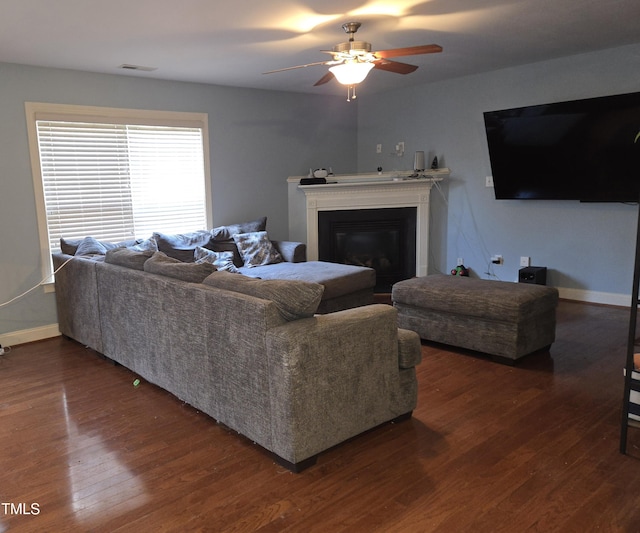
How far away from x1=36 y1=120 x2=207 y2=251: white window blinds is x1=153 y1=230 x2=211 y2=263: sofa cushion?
1.28 ft

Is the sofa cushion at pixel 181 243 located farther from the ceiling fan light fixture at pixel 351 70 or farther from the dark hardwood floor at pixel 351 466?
the ceiling fan light fixture at pixel 351 70

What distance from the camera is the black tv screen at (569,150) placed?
464cm

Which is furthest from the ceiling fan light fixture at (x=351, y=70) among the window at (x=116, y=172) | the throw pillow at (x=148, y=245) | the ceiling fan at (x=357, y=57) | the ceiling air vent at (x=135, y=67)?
the window at (x=116, y=172)

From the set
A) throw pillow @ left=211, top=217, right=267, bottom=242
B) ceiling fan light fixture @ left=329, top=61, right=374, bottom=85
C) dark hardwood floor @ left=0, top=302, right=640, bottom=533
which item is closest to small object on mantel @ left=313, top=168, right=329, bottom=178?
throw pillow @ left=211, top=217, right=267, bottom=242

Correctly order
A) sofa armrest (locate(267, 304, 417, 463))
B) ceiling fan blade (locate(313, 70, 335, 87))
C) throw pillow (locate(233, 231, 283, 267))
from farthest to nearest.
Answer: throw pillow (locate(233, 231, 283, 267)) < ceiling fan blade (locate(313, 70, 335, 87)) < sofa armrest (locate(267, 304, 417, 463))

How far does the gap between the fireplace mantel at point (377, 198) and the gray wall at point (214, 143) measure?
0.46m

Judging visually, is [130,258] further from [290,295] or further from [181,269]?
[290,295]

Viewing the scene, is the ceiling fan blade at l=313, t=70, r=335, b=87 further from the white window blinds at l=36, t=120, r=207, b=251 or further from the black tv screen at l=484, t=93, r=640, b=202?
the black tv screen at l=484, t=93, r=640, b=202

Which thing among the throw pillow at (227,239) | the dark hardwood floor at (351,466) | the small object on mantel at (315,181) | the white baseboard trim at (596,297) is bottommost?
→ the dark hardwood floor at (351,466)

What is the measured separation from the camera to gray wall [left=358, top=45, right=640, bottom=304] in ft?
16.3

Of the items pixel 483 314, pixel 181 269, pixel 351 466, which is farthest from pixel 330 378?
pixel 483 314

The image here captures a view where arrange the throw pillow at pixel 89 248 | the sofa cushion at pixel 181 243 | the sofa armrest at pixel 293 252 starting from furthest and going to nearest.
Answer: the sofa armrest at pixel 293 252
the sofa cushion at pixel 181 243
the throw pillow at pixel 89 248

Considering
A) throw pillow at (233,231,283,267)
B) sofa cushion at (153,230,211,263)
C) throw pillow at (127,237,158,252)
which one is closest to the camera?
throw pillow at (127,237,158,252)

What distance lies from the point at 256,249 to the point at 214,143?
1.30 metres
